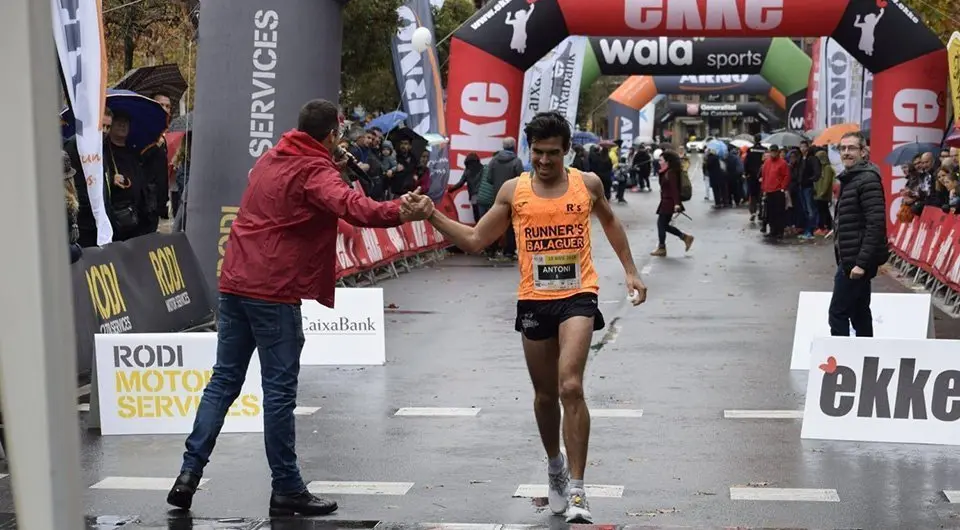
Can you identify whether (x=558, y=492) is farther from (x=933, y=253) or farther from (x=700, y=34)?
(x=700, y=34)

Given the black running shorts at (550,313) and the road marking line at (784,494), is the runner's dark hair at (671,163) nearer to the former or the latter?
the road marking line at (784,494)

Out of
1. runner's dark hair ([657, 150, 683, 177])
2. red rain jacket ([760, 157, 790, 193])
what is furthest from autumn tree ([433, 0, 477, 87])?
runner's dark hair ([657, 150, 683, 177])

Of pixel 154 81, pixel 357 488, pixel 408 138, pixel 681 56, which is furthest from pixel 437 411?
pixel 681 56

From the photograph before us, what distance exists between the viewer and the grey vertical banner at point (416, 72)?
24516 mm

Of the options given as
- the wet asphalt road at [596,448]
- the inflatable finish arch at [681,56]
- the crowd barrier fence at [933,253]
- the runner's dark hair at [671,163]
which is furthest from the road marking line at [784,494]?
the inflatable finish arch at [681,56]

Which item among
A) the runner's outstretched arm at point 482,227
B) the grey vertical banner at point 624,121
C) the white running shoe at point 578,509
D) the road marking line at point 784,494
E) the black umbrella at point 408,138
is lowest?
the grey vertical banner at point 624,121

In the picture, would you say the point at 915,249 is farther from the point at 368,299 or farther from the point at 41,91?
the point at 41,91

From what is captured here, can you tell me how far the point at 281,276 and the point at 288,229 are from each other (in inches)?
8.3

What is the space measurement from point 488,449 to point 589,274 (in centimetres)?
198

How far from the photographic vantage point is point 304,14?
1297 centimetres

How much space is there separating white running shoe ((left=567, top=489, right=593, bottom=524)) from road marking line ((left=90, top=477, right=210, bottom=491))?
6.67ft

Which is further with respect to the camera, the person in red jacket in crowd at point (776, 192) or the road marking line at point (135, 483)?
the person in red jacket in crowd at point (776, 192)

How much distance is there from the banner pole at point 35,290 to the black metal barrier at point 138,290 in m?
7.72

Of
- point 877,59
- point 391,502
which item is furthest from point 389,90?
point 391,502
